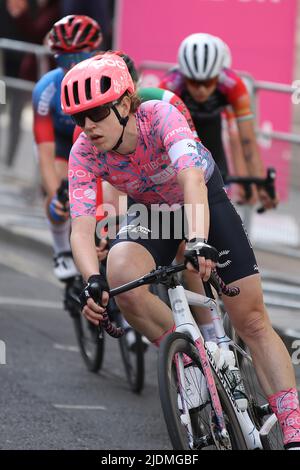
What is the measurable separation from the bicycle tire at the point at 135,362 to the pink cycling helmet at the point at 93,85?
8.61 ft

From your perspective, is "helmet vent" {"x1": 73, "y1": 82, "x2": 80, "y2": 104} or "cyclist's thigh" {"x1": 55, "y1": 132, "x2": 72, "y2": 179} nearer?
"helmet vent" {"x1": 73, "y1": 82, "x2": 80, "y2": 104}

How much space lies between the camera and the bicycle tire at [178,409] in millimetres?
5172

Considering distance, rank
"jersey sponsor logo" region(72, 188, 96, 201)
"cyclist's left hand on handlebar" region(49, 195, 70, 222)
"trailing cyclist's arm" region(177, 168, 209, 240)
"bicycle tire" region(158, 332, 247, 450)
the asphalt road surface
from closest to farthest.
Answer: "bicycle tire" region(158, 332, 247, 450) < "trailing cyclist's arm" region(177, 168, 209, 240) < "jersey sponsor logo" region(72, 188, 96, 201) < the asphalt road surface < "cyclist's left hand on handlebar" region(49, 195, 70, 222)

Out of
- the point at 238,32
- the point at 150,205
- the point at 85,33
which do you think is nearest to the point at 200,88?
the point at 85,33

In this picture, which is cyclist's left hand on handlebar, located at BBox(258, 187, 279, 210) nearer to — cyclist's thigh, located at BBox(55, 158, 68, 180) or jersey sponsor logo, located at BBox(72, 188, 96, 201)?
cyclist's thigh, located at BBox(55, 158, 68, 180)

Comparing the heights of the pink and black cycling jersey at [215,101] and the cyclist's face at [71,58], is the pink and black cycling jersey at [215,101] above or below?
below

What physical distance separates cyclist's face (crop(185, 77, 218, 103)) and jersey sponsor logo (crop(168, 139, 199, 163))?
10.1ft

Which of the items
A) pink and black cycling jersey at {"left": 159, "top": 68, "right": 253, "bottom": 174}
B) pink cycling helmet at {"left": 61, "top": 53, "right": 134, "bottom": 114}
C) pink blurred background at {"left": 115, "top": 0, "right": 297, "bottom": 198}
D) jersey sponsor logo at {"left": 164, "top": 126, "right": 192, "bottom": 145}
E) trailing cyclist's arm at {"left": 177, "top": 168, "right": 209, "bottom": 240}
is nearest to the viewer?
trailing cyclist's arm at {"left": 177, "top": 168, "right": 209, "bottom": 240}

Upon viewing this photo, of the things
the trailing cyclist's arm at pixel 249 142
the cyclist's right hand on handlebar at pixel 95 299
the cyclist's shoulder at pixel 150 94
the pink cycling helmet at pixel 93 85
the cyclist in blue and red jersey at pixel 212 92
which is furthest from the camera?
the trailing cyclist's arm at pixel 249 142

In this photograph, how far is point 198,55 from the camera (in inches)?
339

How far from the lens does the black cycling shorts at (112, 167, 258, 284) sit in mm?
6086

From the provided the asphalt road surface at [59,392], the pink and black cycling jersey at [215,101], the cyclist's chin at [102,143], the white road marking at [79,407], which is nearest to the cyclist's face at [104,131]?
the cyclist's chin at [102,143]

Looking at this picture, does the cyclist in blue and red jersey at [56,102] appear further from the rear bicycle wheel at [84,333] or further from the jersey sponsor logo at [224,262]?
the jersey sponsor logo at [224,262]

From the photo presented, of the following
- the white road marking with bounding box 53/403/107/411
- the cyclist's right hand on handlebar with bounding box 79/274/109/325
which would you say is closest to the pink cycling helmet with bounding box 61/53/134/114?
the cyclist's right hand on handlebar with bounding box 79/274/109/325
